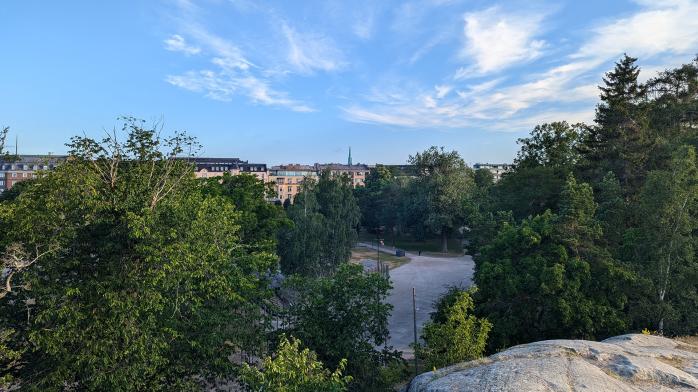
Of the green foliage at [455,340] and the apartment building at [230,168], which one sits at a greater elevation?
the apartment building at [230,168]

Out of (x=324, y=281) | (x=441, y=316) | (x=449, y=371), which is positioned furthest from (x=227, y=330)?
(x=441, y=316)

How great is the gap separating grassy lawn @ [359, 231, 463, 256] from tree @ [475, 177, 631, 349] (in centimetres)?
4171

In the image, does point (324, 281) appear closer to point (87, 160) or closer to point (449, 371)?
point (449, 371)

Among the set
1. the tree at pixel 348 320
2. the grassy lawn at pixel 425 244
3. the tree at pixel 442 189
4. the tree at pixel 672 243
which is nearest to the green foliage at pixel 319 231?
the tree at pixel 442 189

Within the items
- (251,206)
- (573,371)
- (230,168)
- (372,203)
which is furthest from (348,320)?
(230,168)

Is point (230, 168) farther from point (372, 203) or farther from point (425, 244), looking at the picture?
point (425, 244)

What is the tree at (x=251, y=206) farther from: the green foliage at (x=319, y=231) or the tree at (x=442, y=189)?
the tree at (x=442, y=189)

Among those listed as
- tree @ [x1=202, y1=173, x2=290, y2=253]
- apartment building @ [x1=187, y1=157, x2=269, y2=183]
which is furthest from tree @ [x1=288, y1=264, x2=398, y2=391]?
apartment building @ [x1=187, y1=157, x2=269, y2=183]

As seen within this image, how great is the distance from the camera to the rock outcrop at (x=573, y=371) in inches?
443

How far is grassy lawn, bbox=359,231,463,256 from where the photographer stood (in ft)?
217

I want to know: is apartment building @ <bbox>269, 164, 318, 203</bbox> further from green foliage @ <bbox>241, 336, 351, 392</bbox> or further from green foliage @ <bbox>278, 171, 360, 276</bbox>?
green foliage @ <bbox>241, 336, 351, 392</bbox>

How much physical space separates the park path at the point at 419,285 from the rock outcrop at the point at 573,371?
12.7 meters

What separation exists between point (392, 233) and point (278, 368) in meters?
72.7

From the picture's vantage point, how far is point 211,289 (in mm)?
15359
